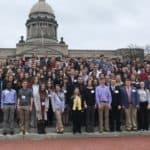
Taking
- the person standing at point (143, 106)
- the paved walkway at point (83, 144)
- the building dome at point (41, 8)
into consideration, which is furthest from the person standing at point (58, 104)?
the building dome at point (41, 8)

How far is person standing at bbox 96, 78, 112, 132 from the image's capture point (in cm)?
1560

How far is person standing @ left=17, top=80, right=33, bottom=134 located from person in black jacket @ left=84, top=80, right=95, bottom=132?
176cm

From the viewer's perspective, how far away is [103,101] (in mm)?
15656

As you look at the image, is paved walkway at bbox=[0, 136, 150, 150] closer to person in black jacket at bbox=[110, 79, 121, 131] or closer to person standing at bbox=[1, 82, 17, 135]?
person standing at bbox=[1, 82, 17, 135]

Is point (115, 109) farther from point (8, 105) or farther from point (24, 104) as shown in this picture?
point (8, 105)

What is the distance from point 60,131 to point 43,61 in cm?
570

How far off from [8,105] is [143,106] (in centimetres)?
438

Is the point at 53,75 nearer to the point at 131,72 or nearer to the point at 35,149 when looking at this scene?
the point at 131,72

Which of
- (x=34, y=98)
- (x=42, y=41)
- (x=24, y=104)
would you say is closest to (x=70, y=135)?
(x=34, y=98)

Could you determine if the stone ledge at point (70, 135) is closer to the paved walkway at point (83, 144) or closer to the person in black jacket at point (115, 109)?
the paved walkway at point (83, 144)

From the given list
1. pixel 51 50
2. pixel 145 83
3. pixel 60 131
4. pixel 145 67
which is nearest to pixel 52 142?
pixel 60 131

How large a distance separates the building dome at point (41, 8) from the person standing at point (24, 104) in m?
76.0

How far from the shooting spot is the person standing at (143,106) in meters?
16.2

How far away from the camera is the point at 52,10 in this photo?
93125mm
